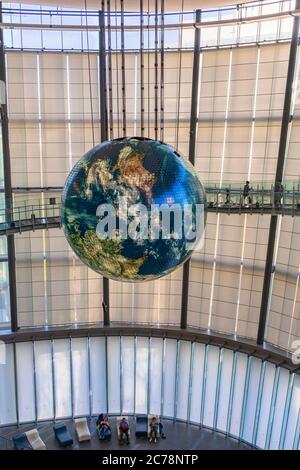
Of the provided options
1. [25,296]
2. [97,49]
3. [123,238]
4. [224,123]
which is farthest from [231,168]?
[123,238]

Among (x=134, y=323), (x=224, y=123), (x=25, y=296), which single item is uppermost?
(x=224, y=123)

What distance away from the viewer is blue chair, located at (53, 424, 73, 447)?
13.5 m

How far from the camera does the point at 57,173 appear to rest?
13.8 m

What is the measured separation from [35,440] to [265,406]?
682 cm

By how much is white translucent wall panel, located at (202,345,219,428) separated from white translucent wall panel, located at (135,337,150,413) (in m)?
1.96

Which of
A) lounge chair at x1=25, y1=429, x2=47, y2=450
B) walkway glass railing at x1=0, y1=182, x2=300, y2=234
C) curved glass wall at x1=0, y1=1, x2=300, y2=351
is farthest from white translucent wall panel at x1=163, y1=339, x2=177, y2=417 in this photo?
walkway glass railing at x1=0, y1=182, x2=300, y2=234

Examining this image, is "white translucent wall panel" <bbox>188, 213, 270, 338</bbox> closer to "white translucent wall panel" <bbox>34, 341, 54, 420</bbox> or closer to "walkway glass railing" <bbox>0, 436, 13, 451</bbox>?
"white translucent wall panel" <bbox>34, 341, 54, 420</bbox>

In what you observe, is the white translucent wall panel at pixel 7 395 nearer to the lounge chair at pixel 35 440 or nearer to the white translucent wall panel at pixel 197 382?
the lounge chair at pixel 35 440

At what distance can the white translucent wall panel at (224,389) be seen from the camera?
1434cm

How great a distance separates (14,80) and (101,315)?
24.8 feet

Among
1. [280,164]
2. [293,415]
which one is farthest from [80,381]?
[280,164]

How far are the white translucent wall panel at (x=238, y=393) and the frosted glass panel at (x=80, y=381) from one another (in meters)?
4.71

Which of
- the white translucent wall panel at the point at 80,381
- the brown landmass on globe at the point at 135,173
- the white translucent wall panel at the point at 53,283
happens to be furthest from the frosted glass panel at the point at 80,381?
the brown landmass on globe at the point at 135,173

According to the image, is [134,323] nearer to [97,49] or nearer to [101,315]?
[101,315]
